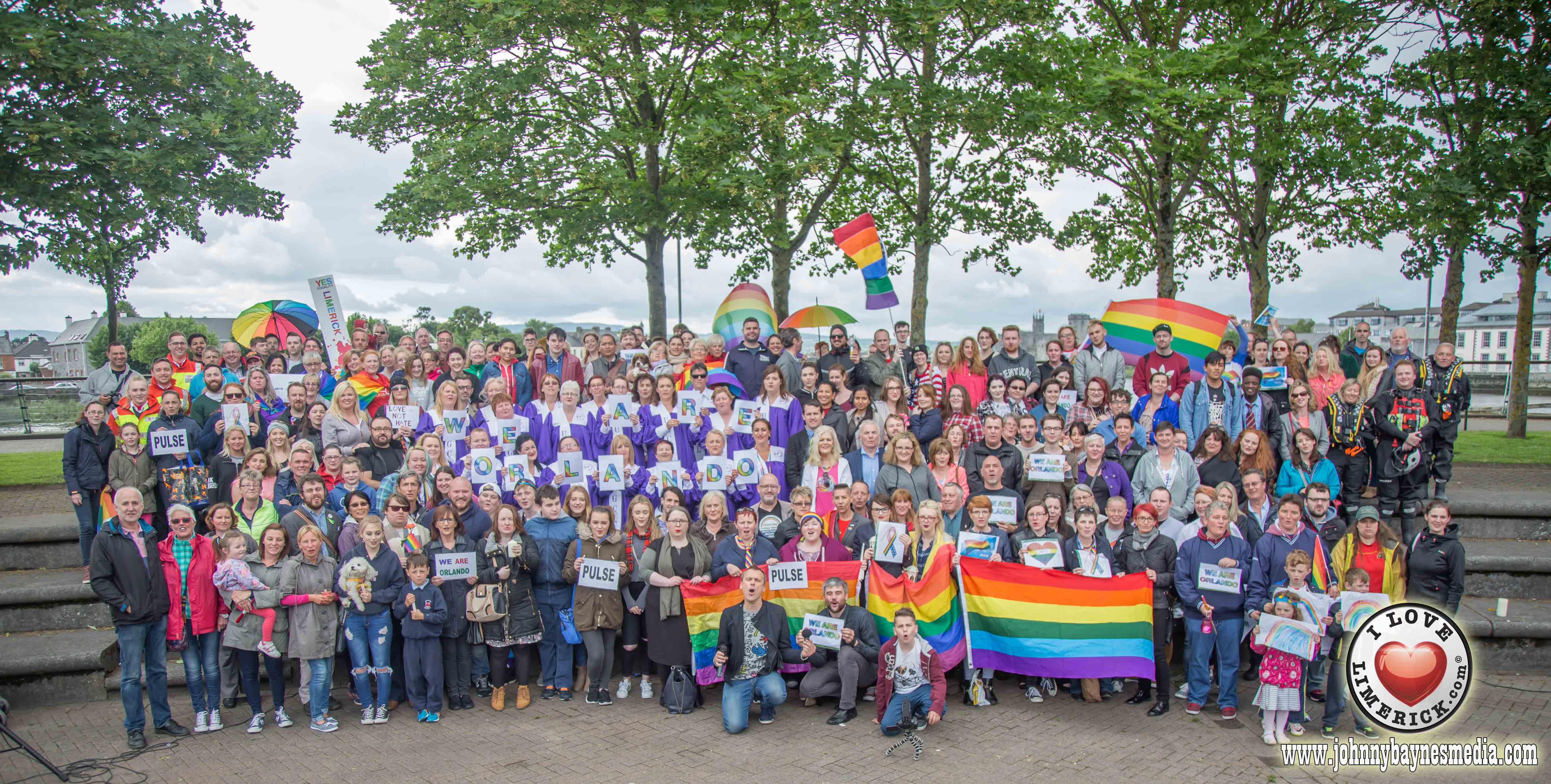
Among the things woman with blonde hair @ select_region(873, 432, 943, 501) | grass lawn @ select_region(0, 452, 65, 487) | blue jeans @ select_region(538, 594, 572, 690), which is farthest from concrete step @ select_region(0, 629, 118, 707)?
woman with blonde hair @ select_region(873, 432, 943, 501)

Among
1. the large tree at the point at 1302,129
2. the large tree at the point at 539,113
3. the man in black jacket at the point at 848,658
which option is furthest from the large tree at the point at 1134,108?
Result: the man in black jacket at the point at 848,658

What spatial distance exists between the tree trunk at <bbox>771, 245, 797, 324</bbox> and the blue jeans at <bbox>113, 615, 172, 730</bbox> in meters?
14.6

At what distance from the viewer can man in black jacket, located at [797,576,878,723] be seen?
7.78 meters

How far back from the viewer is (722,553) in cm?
832

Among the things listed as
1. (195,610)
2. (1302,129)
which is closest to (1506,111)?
→ (1302,129)

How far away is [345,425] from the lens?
948 centimetres

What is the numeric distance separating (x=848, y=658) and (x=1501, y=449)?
48.0ft

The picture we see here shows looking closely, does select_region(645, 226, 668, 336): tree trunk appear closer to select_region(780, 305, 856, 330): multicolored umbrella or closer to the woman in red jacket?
select_region(780, 305, 856, 330): multicolored umbrella

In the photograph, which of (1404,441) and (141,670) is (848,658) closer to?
(141,670)

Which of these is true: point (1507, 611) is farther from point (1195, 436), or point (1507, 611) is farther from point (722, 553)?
point (722, 553)

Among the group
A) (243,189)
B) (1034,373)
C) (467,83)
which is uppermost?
(467,83)

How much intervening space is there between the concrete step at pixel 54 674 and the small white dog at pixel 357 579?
9.56 feet

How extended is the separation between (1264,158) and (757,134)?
977cm

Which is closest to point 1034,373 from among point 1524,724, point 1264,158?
point 1524,724
